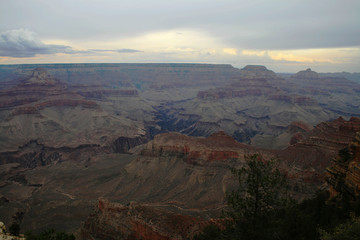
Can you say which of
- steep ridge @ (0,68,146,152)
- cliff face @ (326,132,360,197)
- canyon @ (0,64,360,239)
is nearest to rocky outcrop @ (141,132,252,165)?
canyon @ (0,64,360,239)

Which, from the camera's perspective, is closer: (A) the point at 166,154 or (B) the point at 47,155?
(A) the point at 166,154

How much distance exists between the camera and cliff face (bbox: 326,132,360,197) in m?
22.8

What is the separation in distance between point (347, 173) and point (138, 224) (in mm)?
23997

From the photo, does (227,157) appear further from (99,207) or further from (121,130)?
(121,130)

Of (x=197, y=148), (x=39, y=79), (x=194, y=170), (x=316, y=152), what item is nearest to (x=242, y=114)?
(x=197, y=148)

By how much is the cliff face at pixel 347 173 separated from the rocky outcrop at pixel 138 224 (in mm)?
15088

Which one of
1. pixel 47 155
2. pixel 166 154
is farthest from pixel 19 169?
pixel 166 154

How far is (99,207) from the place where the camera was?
38.4 metres

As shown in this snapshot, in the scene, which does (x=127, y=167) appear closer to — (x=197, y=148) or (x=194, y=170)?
(x=194, y=170)

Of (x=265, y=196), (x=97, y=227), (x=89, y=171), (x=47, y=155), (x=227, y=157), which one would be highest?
Result: (x=265, y=196)

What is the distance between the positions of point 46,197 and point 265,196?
48389mm

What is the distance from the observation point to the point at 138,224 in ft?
111

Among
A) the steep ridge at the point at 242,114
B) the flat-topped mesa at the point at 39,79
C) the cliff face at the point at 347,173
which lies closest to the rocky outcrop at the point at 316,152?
the cliff face at the point at 347,173

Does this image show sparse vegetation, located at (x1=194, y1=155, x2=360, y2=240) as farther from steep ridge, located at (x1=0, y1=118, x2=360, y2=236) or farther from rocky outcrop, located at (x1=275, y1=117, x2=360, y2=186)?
rocky outcrop, located at (x1=275, y1=117, x2=360, y2=186)
